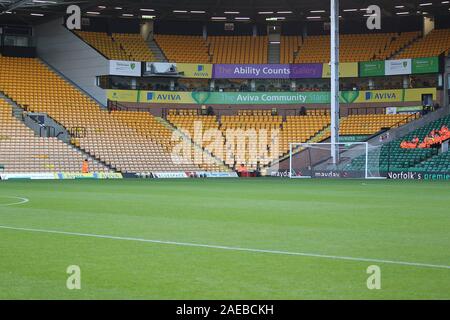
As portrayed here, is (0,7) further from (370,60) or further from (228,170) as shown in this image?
(370,60)

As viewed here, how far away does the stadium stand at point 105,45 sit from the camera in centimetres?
6538

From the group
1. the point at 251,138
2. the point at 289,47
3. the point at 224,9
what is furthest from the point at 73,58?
the point at 289,47

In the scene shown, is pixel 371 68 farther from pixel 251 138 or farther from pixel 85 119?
pixel 85 119

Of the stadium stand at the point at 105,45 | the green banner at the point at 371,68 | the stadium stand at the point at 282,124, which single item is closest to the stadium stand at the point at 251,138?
the stadium stand at the point at 282,124

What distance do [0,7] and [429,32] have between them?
120 ft

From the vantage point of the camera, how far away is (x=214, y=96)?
6731 centimetres

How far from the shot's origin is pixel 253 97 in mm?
67312

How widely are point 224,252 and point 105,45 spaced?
5665 cm

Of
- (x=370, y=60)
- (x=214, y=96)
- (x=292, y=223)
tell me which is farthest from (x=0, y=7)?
(x=292, y=223)

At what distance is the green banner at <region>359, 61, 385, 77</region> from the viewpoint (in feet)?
212

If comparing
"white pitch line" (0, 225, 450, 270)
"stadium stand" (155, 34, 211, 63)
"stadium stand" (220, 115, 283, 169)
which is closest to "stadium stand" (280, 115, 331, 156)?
"stadium stand" (220, 115, 283, 169)

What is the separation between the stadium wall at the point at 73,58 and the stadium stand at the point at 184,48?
23.6 ft

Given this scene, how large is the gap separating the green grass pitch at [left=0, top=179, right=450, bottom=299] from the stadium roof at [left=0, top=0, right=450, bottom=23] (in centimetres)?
4244

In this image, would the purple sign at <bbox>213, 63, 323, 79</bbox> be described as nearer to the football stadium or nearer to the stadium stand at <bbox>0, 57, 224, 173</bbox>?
the football stadium
